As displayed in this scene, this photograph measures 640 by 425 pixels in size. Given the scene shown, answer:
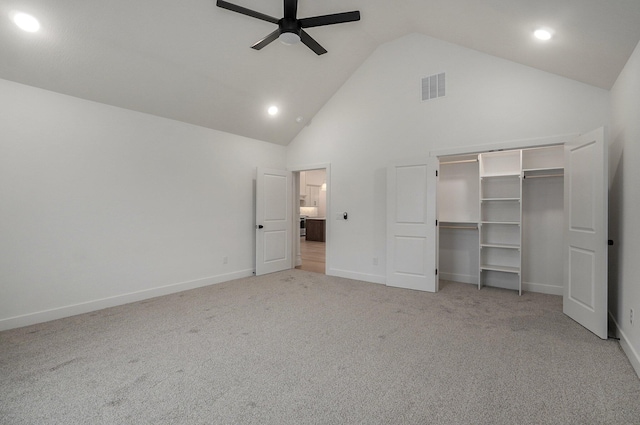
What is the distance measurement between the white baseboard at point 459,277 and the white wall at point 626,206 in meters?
1.79

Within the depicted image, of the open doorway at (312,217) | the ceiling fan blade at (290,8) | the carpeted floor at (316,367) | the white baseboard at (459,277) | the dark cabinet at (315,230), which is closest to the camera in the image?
the carpeted floor at (316,367)

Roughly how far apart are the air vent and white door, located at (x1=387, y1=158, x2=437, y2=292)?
1041 mm

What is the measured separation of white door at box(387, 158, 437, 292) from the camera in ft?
14.6

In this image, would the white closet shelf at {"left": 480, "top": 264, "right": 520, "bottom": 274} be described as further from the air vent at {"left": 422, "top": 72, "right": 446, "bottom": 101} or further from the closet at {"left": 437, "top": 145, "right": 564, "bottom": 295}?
the air vent at {"left": 422, "top": 72, "right": 446, "bottom": 101}

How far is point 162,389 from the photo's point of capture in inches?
80.0

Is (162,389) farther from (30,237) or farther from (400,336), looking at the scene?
(30,237)

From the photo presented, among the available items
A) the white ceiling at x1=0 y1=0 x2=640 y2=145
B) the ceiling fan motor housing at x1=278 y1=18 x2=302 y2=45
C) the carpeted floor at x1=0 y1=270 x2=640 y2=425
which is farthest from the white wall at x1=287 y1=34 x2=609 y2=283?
the ceiling fan motor housing at x1=278 y1=18 x2=302 y2=45

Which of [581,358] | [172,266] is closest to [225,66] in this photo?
[172,266]

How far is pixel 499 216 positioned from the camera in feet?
15.5

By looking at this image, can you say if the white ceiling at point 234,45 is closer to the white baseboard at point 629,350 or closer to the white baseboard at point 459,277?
the white baseboard at point 629,350

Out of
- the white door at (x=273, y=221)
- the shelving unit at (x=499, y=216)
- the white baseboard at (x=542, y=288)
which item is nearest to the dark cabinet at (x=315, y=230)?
the white door at (x=273, y=221)

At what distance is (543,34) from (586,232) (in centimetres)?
205

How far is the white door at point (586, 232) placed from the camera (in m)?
2.86

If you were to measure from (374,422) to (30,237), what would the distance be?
3.88 metres
